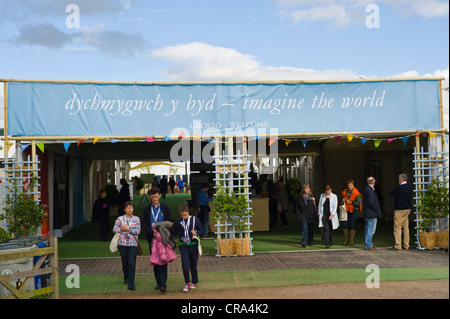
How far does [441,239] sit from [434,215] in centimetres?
55

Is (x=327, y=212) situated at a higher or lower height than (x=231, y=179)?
lower

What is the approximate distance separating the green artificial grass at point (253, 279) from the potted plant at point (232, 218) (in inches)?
81.6

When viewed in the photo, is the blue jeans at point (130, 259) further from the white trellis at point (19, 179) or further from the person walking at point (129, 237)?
the white trellis at point (19, 179)

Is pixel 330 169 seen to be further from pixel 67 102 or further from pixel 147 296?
pixel 147 296

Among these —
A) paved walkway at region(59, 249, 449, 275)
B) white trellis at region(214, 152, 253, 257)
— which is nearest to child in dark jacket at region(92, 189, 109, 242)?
paved walkway at region(59, 249, 449, 275)

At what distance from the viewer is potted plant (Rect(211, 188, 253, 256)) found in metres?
12.6

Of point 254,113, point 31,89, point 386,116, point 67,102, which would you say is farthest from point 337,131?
point 31,89

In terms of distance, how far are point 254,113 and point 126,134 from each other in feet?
9.67

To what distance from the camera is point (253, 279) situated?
32.1 ft

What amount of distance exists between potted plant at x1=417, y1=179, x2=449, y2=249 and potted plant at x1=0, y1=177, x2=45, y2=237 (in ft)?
28.1

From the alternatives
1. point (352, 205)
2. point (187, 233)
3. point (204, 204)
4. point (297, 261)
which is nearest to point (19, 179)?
point (204, 204)

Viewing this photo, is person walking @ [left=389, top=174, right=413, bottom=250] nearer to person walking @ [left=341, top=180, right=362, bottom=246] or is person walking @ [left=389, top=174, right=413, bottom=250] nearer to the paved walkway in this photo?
the paved walkway

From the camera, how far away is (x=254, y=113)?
13102 millimetres

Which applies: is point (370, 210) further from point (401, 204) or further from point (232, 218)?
point (232, 218)
